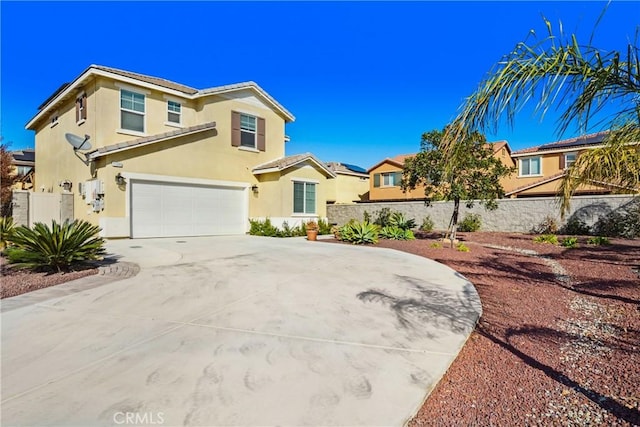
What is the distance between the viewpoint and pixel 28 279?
6.52 meters

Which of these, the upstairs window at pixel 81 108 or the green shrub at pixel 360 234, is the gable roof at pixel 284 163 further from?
the upstairs window at pixel 81 108

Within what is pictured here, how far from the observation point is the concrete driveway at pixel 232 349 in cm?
268

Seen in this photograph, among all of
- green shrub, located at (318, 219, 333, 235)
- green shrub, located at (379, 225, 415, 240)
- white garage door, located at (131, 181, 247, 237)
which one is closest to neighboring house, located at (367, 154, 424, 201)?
green shrub, located at (318, 219, 333, 235)

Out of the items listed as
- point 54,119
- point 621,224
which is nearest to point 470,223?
point 621,224

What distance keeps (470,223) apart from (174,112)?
1663 cm

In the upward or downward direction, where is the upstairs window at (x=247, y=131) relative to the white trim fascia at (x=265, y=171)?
upward

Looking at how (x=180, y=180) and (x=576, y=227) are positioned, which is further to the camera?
(x=576, y=227)

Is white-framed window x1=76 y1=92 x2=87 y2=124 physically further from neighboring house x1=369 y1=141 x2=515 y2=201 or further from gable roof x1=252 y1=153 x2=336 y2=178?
neighboring house x1=369 y1=141 x2=515 y2=201

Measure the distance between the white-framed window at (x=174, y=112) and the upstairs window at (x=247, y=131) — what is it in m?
2.51

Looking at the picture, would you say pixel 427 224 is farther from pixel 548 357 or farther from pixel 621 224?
pixel 548 357

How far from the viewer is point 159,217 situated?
14.4 metres

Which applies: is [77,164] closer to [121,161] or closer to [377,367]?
[121,161]

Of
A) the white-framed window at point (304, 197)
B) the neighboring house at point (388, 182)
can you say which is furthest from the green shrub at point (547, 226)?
the neighboring house at point (388, 182)

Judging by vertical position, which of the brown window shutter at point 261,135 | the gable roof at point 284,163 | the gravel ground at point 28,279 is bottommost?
the gravel ground at point 28,279
